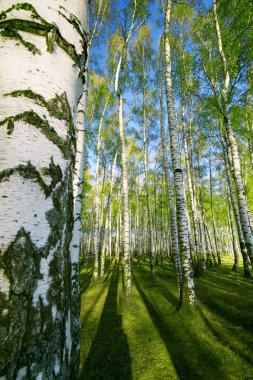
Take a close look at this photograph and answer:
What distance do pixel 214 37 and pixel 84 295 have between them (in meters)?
13.3

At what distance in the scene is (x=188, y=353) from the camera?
13.1 feet

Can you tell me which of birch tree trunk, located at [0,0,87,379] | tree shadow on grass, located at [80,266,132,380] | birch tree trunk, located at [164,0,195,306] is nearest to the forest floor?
tree shadow on grass, located at [80,266,132,380]

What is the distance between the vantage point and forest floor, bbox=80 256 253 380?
3.53m

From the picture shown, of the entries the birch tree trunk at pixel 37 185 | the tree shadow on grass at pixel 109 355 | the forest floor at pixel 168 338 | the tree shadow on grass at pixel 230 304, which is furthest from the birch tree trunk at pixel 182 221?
the birch tree trunk at pixel 37 185

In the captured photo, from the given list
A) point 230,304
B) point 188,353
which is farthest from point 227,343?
point 230,304

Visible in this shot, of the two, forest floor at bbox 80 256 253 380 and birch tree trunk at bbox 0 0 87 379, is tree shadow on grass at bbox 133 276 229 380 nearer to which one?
forest floor at bbox 80 256 253 380

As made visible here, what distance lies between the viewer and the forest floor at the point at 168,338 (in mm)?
3525

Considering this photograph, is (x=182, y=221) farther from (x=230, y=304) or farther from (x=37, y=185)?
(x=37, y=185)

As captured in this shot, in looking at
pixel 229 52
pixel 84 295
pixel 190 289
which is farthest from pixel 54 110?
pixel 229 52

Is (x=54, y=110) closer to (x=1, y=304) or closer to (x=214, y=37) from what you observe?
(x=1, y=304)

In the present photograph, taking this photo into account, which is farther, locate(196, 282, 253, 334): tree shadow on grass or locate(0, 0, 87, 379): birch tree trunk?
locate(196, 282, 253, 334): tree shadow on grass

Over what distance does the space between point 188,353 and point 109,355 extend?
4.96ft

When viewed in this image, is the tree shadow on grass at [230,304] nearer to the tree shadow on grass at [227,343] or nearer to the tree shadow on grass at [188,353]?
the tree shadow on grass at [227,343]

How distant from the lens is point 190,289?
556 cm
